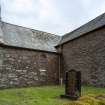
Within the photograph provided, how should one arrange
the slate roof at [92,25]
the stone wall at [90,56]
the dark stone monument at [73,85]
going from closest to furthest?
1. the dark stone monument at [73,85]
2. the stone wall at [90,56]
3. the slate roof at [92,25]

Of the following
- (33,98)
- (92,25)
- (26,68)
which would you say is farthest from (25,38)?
(33,98)

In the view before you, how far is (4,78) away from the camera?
16.1 meters

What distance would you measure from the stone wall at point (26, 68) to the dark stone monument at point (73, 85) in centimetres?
746

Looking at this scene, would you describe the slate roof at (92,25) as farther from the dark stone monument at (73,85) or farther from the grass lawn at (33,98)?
the dark stone monument at (73,85)

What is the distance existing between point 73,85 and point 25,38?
35.4 feet

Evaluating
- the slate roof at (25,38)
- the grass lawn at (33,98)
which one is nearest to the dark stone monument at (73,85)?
the grass lawn at (33,98)

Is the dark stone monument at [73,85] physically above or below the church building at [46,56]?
below

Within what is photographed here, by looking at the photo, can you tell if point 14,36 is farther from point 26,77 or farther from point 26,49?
point 26,77

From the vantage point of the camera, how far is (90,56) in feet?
54.9

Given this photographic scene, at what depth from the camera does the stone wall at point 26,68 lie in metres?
16.4

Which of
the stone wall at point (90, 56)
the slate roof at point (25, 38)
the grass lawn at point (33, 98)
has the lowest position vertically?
the grass lawn at point (33, 98)

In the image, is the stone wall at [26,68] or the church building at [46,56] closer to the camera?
the church building at [46,56]

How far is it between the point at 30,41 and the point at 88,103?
618 inches

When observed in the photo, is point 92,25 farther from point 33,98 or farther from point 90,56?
point 33,98
